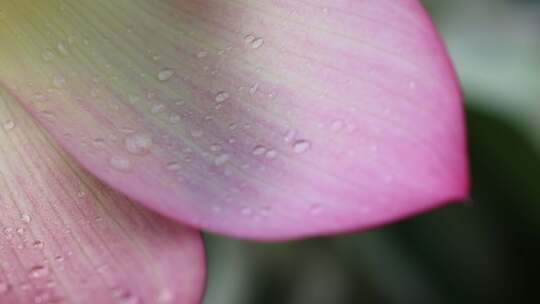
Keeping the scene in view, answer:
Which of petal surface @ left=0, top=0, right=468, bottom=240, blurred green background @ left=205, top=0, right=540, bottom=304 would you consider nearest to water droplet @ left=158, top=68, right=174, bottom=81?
petal surface @ left=0, top=0, right=468, bottom=240

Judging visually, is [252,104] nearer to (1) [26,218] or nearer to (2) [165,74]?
(2) [165,74]

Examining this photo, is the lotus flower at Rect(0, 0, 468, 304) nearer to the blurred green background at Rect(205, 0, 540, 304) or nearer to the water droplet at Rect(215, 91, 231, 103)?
the water droplet at Rect(215, 91, 231, 103)

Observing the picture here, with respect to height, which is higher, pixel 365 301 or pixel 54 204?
pixel 54 204

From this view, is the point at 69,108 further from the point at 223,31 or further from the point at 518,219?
the point at 518,219

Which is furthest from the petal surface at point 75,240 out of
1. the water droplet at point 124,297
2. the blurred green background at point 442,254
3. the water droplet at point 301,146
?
the blurred green background at point 442,254

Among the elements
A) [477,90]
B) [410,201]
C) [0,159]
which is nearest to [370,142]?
[410,201]

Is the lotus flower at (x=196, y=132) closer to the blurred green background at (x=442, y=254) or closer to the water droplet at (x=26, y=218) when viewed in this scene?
the water droplet at (x=26, y=218)

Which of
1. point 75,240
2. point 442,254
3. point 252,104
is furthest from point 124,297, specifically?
point 442,254
